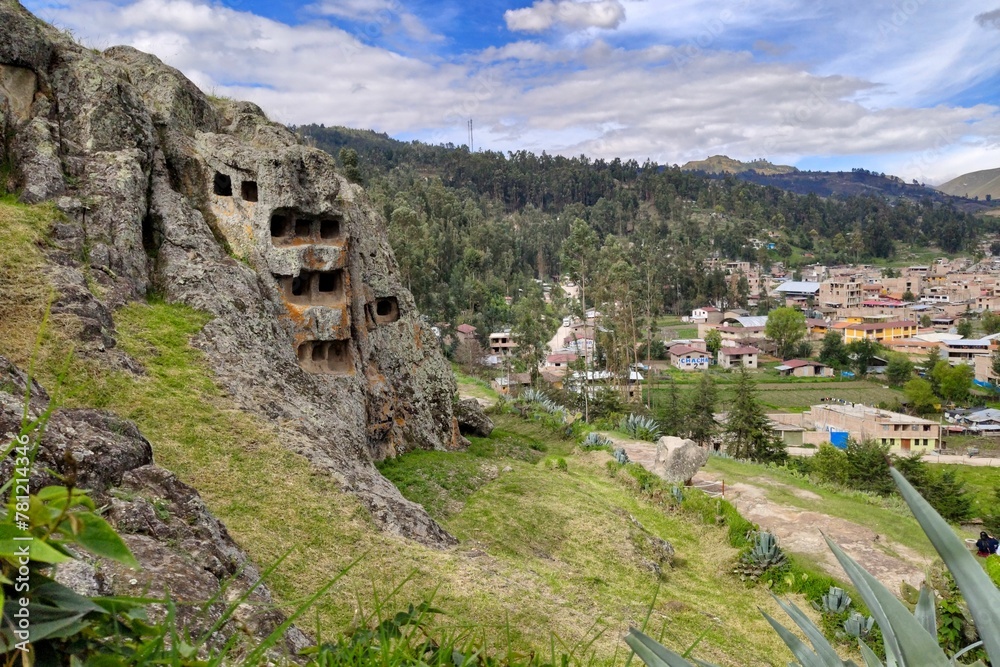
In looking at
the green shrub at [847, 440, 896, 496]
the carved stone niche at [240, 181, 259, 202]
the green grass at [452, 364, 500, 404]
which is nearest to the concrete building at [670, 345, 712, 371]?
the green shrub at [847, 440, 896, 496]

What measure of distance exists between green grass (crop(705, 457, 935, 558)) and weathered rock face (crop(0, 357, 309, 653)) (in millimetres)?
12857

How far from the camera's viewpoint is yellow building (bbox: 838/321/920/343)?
7038 cm

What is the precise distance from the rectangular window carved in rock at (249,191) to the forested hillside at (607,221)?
34570mm

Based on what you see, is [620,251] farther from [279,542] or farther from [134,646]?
[134,646]

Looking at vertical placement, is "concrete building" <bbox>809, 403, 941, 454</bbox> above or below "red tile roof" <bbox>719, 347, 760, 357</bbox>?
below

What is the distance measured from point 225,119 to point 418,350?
7377 millimetres

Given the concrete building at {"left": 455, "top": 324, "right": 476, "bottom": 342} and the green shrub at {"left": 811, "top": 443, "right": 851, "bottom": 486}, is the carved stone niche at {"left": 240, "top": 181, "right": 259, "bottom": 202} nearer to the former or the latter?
the green shrub at {"left": 811, "top": 443, "right": 851, "bottom": 486}

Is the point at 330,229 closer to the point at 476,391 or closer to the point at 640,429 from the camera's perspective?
the point at 640,429

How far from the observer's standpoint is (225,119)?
642 inches

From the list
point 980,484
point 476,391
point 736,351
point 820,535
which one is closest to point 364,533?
point 820,535

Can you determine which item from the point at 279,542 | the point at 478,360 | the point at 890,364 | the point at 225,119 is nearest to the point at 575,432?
the point at 225,119

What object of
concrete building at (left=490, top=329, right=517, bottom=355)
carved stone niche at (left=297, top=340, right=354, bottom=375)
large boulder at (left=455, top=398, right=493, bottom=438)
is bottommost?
concrete building at (left=490, top=329, right=517, bottom=355)

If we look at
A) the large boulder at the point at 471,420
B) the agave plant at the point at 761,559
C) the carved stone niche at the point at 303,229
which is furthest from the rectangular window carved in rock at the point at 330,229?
the agave plant at the point at 761,559

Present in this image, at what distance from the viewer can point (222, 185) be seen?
45.1 ft
